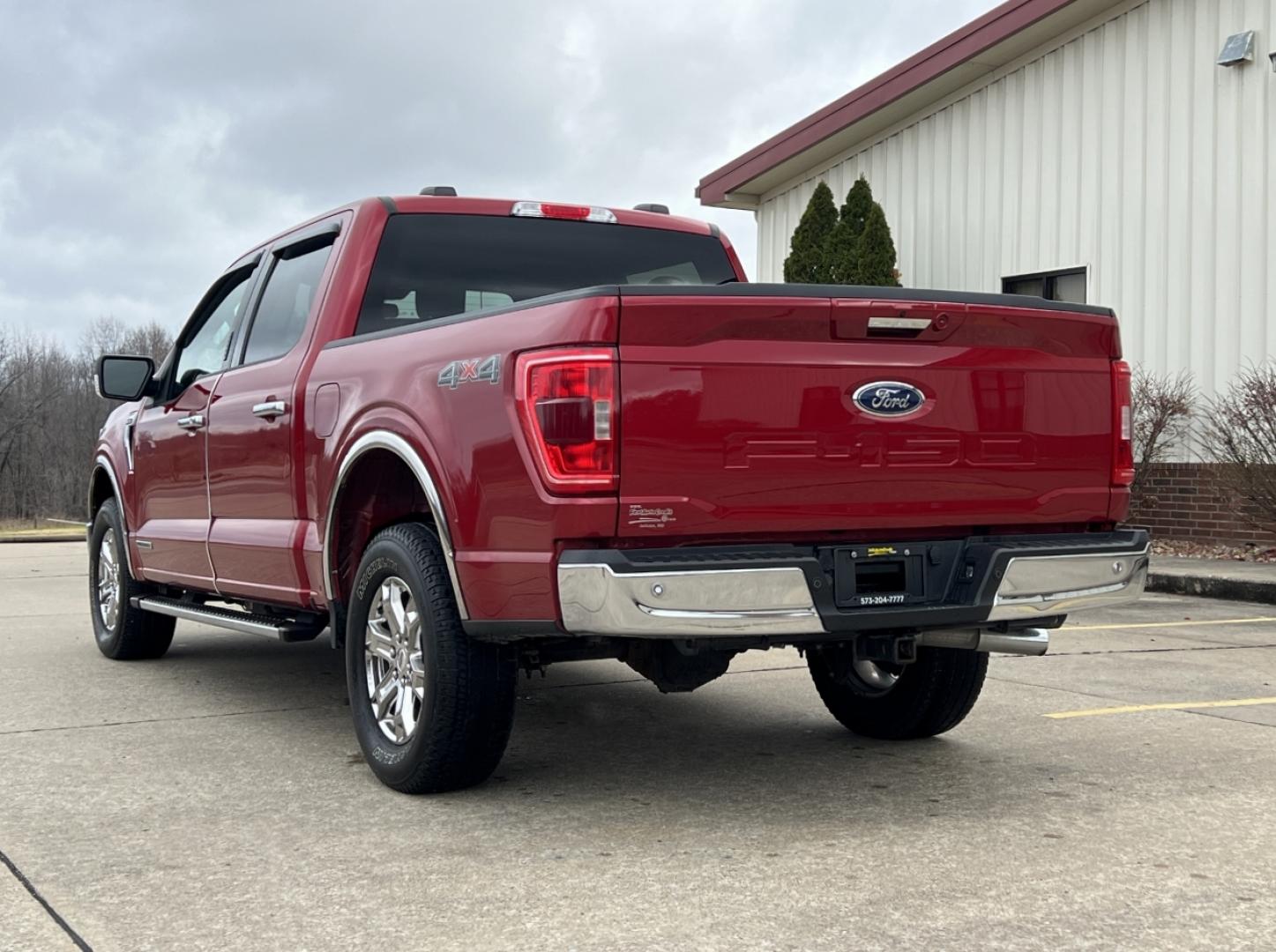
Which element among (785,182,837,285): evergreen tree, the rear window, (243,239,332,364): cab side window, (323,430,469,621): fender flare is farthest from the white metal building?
(323,430,469,621): fender flare

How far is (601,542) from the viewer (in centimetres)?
394

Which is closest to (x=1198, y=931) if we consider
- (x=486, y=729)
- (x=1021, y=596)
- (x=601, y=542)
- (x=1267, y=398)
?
(x=1021, y=596)

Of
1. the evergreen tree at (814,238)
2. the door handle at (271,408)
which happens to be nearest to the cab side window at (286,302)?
the door handle at (271,408)

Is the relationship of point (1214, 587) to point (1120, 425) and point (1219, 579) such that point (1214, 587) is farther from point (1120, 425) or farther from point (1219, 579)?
point (1120, 425)

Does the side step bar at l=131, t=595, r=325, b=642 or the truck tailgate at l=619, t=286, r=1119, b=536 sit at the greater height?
the truck tailgate at l=619, t=286, r=1119, b=536

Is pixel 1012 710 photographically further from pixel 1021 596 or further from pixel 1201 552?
pixel 1201 552

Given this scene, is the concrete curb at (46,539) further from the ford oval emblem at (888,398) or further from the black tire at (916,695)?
the ford oval emblem at (888,398)

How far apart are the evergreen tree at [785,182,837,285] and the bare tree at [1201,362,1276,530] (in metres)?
5.83

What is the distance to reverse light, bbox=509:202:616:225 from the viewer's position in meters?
5.88

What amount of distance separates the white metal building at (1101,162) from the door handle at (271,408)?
34.3 ft

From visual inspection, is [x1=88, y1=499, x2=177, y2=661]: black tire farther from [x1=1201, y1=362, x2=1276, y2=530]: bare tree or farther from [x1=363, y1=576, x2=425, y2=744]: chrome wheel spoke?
[x1=1201, y1=362, x2=1276, y2=530]: bare tree

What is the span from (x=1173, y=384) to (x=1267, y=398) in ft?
5.67

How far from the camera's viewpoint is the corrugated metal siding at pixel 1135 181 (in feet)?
44.1

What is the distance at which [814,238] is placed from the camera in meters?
18.0
